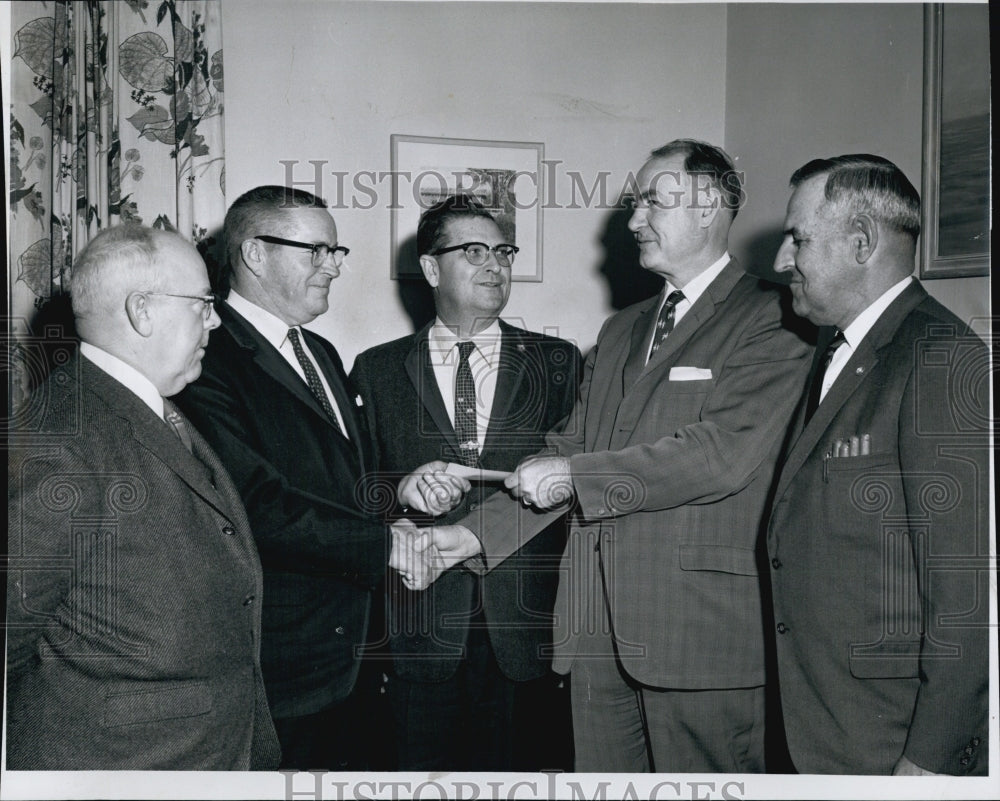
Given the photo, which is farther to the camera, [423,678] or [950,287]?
[423,678]

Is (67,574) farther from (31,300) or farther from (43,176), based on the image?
(43,176)

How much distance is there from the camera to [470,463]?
2256 mm

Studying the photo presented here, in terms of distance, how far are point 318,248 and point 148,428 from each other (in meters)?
0.61

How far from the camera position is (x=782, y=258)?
2.09 meters

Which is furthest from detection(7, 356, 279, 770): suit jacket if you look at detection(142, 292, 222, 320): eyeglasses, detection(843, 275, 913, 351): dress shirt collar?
detection(843, 275, 913, 351): dress shirt collar

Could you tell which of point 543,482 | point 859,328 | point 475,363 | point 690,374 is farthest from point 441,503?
point 859,328

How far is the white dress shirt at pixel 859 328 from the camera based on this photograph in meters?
1.99

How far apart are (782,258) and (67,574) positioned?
1806 millimetres

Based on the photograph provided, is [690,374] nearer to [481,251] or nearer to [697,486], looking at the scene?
[697,486]

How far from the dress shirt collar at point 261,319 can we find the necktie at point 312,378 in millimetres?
24

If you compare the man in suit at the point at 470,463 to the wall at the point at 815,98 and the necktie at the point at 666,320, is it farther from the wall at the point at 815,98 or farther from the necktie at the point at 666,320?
the wall at the point at 815,98

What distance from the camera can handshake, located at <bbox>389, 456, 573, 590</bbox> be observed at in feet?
7.23

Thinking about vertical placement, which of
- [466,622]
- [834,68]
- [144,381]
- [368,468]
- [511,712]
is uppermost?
[834,68]

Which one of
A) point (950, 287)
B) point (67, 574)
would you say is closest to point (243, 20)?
point (67, 574)
